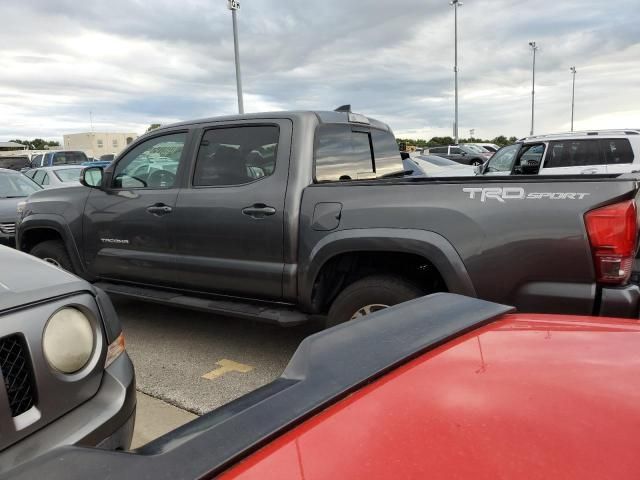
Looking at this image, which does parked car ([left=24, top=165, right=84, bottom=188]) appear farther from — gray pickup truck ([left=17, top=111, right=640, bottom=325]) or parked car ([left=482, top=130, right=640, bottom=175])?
parked car ([left=482, top=130, right=640, bottom=175])

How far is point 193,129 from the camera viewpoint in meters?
4.18

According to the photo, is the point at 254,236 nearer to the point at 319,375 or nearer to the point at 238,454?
the point at 319,375

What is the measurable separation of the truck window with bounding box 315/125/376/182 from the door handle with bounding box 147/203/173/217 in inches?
51.8

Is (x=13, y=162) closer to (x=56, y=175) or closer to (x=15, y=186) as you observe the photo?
(x=56, y=175)

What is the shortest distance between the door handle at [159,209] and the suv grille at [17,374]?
7.76 feet

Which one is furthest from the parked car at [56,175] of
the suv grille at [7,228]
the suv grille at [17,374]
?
the suv grille at [17,374]

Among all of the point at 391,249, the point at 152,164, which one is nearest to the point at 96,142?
the point at 152,164

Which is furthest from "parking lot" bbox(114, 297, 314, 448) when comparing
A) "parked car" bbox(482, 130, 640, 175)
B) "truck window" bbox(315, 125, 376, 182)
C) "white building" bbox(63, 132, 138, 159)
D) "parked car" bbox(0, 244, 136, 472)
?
"white building" bbox(63, 132, 138, 159)

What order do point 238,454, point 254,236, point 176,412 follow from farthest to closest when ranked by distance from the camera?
point 254,236 → point 176,412 → point 238,454

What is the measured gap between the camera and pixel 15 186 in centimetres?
907

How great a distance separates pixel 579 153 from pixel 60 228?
8.92 m

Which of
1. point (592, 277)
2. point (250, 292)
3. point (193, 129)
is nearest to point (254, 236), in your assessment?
point (250, 292)

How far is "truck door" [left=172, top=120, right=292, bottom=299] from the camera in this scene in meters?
3.62

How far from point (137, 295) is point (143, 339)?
0.51 m
